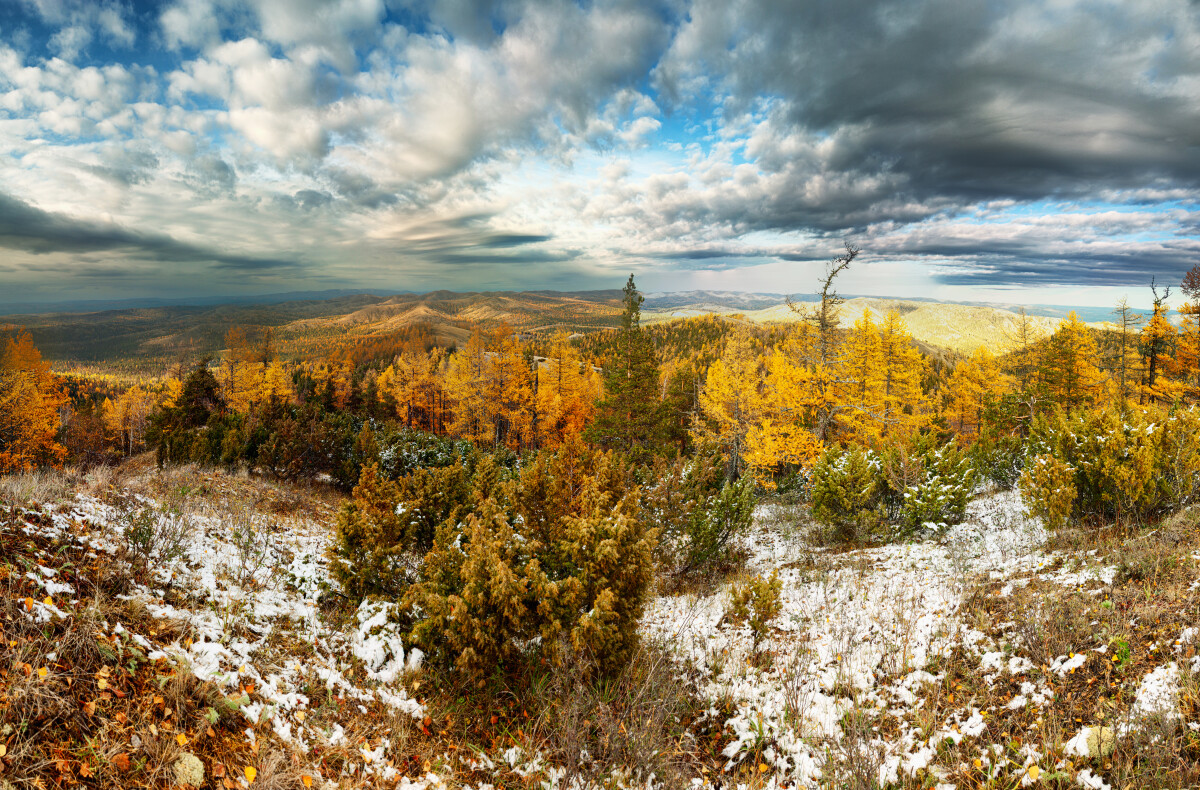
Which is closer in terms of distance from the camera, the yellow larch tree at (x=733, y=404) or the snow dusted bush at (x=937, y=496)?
the snow dusted bush at (x=937, y=496)

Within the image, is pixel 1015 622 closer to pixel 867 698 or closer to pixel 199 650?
pixel 867 698

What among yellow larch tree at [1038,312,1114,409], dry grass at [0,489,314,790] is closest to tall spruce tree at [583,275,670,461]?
dry grass at [0,489,314,790]

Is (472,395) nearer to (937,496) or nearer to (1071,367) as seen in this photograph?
(937,496)

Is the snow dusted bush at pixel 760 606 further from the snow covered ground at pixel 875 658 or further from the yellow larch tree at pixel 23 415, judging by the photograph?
the yellow larch tree at pixel 23 415

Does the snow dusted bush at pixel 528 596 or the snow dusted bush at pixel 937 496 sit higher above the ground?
the snow dusted bush at pixel 528 596

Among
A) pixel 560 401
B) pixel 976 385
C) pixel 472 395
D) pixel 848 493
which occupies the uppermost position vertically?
pixel 472 395

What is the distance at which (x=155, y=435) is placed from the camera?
23.5 meters

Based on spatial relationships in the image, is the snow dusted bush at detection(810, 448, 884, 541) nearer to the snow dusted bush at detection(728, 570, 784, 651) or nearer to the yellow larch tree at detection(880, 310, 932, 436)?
the snow dusted bush at detection(728, 570, 784, 651)

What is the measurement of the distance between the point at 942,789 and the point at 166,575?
334 inches

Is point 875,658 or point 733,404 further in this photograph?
point 733,404

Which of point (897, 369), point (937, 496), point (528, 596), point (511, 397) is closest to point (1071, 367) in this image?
point (897, 369)

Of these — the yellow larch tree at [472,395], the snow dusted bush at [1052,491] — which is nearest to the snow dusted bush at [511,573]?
the snow dusted bush at [1052,491]

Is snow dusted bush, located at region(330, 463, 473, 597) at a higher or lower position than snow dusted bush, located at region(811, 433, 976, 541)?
higher

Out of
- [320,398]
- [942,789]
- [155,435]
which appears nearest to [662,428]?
[942,789]
